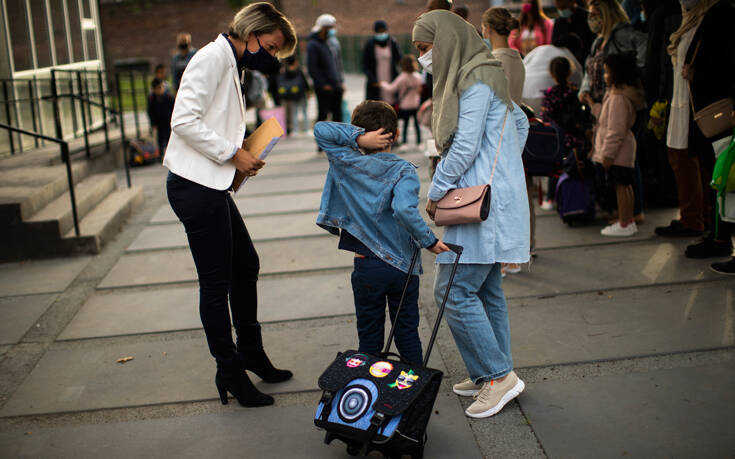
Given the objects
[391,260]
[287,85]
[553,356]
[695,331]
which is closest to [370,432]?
[391,260]

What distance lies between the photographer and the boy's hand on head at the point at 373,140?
10.5 feet

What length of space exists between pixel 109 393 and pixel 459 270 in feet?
6.73

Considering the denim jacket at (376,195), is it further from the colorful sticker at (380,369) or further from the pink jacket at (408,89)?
the pink jacket at (408,89)

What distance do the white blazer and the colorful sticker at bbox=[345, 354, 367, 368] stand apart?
1.04m

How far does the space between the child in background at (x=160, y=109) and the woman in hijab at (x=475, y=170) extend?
30.1 feet

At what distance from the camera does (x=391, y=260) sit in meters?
3.27

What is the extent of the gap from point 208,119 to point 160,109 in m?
8.98

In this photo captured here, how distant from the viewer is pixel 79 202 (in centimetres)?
723

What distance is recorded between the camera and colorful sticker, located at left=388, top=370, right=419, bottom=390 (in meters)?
2.88

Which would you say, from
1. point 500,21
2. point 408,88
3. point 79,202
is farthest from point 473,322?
point 408,88

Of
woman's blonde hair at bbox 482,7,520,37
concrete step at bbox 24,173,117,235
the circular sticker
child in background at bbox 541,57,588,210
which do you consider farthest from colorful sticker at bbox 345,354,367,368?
concrete step at bbox 24,173,117,235

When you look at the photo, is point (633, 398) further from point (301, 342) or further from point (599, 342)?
point (301, 342)

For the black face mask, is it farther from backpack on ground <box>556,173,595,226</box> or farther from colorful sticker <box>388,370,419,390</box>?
backpack on ground <box>556,173,595,226</box>

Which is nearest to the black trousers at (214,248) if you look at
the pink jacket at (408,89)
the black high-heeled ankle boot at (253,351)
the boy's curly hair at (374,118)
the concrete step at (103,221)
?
the black high-heeled ankle boot at (253,351)
